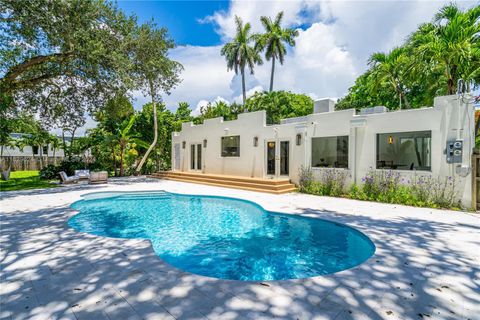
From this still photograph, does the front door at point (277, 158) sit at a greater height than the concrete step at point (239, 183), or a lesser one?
greater

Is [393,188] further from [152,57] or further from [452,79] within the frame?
[152,57]

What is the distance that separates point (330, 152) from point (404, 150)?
3.32 meters

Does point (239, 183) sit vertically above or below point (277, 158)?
below

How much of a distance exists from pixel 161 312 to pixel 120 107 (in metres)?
17.0

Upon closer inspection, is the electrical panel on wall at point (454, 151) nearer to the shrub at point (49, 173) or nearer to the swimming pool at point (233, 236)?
the swimming pool at point (233, 236)

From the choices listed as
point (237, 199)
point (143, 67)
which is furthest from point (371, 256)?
point (143, 67)

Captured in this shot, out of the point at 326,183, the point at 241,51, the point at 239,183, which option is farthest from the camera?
the point at 241,51

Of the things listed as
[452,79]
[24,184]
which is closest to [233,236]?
[452,79]

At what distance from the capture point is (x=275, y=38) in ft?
110

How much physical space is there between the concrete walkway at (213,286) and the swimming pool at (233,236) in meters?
0.83

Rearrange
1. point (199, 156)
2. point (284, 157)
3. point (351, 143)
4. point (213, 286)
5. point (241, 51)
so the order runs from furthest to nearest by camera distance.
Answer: point (241, 51) < point (199, 156) < point (284, 157) < point (351, 143) < point (213, 286)

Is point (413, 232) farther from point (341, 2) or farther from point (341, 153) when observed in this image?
point (341, 2)

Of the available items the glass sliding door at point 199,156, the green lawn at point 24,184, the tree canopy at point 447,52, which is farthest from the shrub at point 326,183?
the green lawn at point 24,184

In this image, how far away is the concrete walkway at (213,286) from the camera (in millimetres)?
3170
